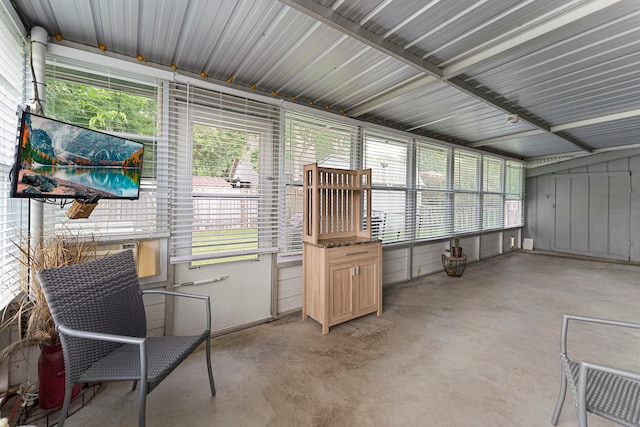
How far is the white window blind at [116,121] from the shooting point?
7.13 ft

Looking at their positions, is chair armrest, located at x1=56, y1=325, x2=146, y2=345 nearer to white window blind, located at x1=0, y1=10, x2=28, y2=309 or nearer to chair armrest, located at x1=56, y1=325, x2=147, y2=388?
chair armrest, located at x1=56, y1=325, x2=147, y2=388

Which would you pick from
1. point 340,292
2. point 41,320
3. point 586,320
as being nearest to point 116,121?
point 41,320

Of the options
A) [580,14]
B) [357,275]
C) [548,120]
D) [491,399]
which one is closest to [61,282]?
[357,275]

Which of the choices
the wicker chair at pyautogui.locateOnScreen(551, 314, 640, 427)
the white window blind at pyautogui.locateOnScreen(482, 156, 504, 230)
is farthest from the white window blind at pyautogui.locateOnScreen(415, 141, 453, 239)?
the wicker chair at pyautogui.locateOnScreen(551, 314, 640, 427)

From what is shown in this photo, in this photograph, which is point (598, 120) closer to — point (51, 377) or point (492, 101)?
point (492, 101)

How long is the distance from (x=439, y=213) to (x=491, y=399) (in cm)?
409

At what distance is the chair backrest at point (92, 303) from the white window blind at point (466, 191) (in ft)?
19.5

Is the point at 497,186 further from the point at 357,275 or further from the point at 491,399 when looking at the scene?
the point at 491,399

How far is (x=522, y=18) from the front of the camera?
204 cm

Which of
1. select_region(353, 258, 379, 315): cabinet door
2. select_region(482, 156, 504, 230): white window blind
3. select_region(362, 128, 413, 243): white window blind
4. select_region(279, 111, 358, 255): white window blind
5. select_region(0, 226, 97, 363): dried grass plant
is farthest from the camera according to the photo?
select_region(482, 156, 504, 230): white window blind

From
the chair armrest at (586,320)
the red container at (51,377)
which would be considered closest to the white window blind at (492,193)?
the chair armrest at (586,320)

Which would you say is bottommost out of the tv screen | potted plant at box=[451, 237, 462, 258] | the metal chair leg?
the metal chair leg

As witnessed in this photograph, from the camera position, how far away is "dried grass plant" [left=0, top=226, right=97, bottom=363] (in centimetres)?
178

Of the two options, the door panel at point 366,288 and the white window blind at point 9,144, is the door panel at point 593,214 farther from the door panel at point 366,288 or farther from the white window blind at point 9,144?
the white window blind at point 9,144
